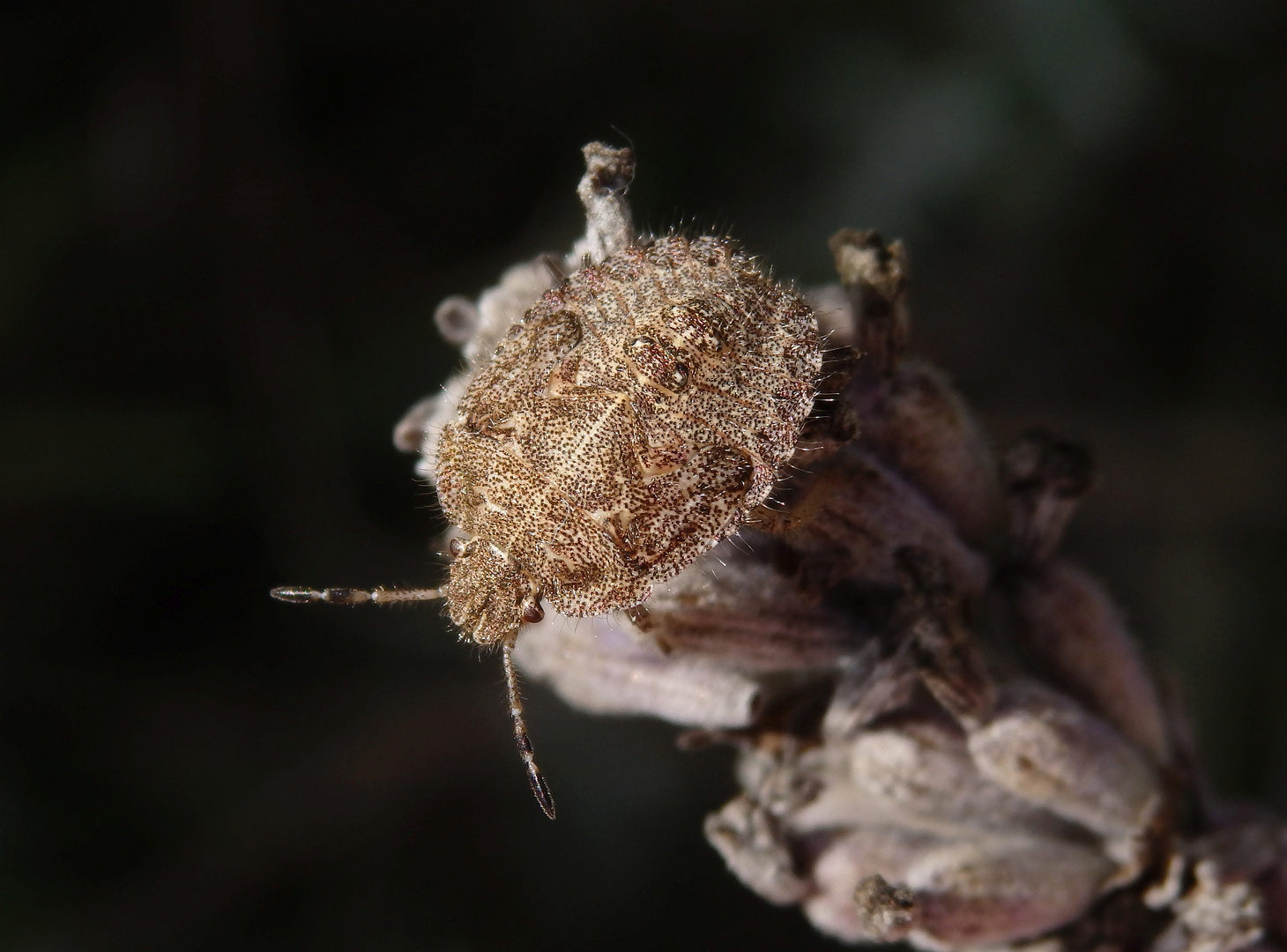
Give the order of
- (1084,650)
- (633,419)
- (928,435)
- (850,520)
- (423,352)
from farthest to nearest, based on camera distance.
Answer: (423,352)
(1084,650)
(928,435)
(850,520)
(633,419)

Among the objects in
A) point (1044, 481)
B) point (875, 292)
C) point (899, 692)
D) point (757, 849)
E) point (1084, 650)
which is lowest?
point (757, 849)

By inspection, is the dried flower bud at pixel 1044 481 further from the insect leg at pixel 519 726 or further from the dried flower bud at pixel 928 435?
the insect leg at pixel 519 726

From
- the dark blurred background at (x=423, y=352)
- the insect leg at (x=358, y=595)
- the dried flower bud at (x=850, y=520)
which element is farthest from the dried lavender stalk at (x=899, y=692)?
the dark blurred background at (x=423, y=352)

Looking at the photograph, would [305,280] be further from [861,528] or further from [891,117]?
[861,528]

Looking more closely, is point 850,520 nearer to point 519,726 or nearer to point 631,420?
point 631,420

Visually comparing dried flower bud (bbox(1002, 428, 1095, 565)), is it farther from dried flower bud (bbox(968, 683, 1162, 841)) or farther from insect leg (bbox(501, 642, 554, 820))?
insect leg (bbox(501, 642, 554, 820))

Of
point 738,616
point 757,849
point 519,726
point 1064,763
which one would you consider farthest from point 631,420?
point 1064,763

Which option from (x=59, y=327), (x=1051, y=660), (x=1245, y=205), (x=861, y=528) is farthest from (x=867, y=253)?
(x=59, y=327)
